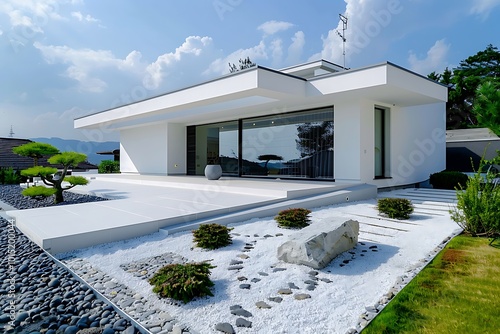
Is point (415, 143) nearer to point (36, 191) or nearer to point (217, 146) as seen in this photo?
point (217, 146)

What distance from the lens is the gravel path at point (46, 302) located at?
2572 mm

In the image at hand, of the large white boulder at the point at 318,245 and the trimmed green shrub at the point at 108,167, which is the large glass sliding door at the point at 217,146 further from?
the large white boulder at the point at 318,245

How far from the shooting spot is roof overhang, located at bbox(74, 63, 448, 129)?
8102mm

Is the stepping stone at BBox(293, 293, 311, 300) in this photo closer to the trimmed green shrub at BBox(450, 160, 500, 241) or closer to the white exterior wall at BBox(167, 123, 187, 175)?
the trimmed green shrub at BBox(450, 160, 500, 241)

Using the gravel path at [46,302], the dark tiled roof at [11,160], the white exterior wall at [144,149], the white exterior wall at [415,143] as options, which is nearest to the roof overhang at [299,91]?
the white exterior wall at [415,143]

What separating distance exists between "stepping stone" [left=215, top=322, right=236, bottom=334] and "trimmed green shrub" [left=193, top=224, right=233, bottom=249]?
1982 mm

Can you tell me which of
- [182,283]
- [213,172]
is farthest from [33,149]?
[182,283]

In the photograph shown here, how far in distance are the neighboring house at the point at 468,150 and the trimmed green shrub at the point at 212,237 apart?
16631 millimetres

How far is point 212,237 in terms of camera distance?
450 cm

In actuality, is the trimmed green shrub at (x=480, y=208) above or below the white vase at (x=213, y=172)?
below

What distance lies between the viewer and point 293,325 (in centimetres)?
247

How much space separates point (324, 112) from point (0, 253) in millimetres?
9885

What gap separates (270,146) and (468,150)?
39.1ft

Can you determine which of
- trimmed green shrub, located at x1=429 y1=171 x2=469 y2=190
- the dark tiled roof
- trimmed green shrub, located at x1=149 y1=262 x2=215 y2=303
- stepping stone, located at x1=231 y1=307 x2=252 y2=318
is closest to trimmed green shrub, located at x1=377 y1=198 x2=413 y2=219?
trimmed green shrub, located at x1=149 y1=262 x2=215 y2=303
